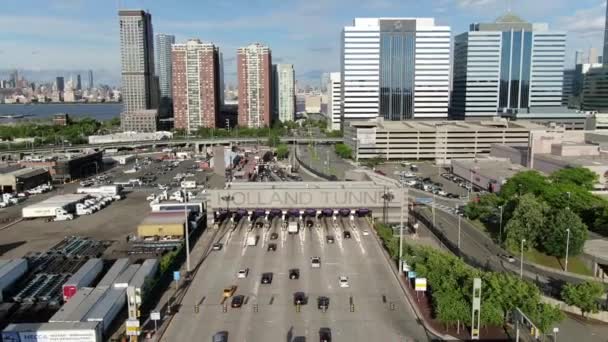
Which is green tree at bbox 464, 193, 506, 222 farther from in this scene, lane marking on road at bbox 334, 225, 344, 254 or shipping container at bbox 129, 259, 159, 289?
shipping container at bbox 129, 259, 159, 289

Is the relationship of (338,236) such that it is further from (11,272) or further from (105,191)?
(105,191)

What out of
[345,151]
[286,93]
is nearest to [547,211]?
[345,151]

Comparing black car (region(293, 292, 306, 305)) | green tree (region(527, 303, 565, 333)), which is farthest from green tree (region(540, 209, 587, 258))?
black car (region(293, 292, 306, 305))

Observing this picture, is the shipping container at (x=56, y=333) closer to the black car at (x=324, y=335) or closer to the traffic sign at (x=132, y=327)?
the traffic sign at (x=132, y=327)

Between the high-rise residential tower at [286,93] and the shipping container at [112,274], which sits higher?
Answer: the high-rise residential tower at [286,93]

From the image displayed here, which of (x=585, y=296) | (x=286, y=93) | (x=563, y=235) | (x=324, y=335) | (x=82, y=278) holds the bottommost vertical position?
(x=324, y=335)

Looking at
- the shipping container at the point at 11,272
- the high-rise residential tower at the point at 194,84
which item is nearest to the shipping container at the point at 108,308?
the shipping container at the point at 11,272
